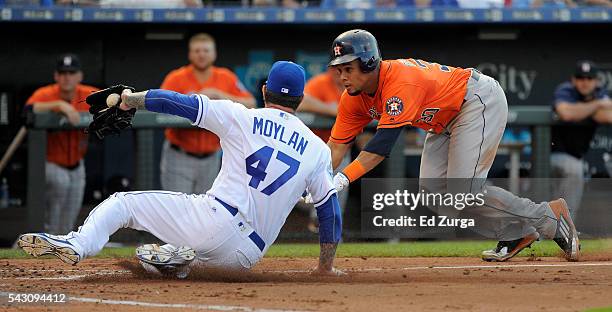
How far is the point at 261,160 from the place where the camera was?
590cm

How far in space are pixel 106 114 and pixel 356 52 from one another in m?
1.50

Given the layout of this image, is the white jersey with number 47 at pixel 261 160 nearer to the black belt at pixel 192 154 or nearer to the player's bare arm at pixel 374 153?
the player's bare arm at pixel 374 153

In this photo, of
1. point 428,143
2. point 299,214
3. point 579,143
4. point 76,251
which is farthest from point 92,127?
point 579,143

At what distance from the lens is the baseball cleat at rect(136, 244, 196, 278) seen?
617 centimetres

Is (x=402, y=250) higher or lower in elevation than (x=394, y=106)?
lower

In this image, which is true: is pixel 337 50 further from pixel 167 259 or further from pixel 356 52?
pixel 167 259

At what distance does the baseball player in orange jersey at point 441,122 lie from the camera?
6.50 meters

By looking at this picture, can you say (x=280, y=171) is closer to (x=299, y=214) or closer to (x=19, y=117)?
(x=299, y=214)

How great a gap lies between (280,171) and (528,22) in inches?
231

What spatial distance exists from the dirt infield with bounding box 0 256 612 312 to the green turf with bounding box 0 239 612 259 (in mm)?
493

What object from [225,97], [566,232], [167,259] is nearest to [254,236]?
[167,259]

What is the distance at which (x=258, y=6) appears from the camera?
1082cm

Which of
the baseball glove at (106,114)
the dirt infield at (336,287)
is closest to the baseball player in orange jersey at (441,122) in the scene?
the dirt infield at (336,287)

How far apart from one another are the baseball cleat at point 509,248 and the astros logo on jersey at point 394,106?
1437mm
